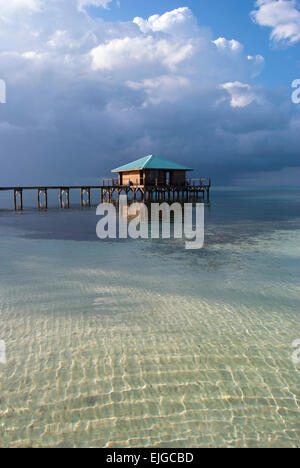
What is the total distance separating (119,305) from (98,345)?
1964 millimetres

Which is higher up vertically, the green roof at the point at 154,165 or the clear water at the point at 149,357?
the green roof at the point at 154,165

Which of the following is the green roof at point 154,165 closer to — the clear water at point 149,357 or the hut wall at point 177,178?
the hut wall at point 177,178

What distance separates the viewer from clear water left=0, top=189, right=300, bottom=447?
12.3ft

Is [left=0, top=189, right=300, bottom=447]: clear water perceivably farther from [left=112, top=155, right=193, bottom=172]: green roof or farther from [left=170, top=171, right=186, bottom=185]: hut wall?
[left=170, top=171, right=186, bottom=185]: hut wall

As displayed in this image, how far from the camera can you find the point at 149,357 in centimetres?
521

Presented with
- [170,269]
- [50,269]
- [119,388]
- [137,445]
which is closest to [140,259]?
[170,269]

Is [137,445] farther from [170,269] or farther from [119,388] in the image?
[170,269]

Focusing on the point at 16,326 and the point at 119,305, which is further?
the point at 119,305

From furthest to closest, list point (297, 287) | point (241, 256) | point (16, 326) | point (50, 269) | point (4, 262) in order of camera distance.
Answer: point (241, 256), point (4, 262), point (50, 269), point (297, 287), point (16, 326)

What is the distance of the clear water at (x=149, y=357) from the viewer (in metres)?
3.74

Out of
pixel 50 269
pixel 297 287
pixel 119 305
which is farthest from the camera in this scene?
pixel 50 269

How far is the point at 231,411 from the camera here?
4.00m

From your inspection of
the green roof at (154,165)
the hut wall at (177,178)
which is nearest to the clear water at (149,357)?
the green roof at (154,165)

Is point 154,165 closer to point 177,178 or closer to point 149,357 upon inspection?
point 177,178
